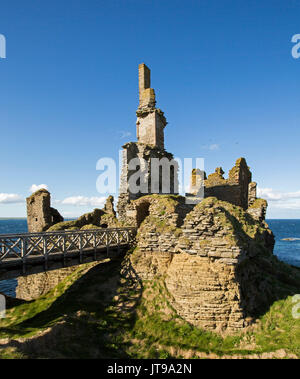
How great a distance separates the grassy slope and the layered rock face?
2.14 ft

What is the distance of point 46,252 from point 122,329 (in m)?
5.34

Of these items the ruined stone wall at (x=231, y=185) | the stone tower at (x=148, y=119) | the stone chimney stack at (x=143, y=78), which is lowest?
the ruined stone wall at (x=231, y=185)

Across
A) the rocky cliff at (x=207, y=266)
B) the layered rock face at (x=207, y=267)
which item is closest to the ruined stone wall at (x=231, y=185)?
the rocky cliff at (x=207, y=266)

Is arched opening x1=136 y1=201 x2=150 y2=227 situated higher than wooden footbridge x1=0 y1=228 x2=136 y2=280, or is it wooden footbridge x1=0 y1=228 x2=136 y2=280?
arched opening x1=136 y1=201 x2=150 y2=227

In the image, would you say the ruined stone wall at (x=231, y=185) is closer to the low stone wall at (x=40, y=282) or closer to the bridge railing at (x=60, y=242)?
the bridge railing at (x=60, y=242)

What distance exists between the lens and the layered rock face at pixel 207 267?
10.6 meters

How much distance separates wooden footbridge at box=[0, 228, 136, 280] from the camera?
10102 mm

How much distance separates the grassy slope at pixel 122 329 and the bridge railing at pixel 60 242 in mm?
2587

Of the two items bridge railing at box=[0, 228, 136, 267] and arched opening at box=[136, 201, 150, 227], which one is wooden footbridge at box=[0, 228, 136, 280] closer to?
bridge railing at box=[0, 228, 136, 267]

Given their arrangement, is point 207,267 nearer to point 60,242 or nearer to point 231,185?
point 60,242

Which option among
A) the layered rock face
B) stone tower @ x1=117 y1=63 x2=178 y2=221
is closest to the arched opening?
stone tower @ x1=117 y1=63 x2=178 y2=221

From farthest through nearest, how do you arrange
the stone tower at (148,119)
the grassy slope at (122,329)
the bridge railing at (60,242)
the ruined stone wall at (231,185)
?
the ruined stone wall at (231,185)
the stone tower at (148,119)
the bridge railing at (60,242)
the grassy slope at (122,329)

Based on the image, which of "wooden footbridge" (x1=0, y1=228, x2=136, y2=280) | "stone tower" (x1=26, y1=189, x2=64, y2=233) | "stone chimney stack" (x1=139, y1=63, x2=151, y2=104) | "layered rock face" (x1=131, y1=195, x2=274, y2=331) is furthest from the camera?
"stone chimney stack" (x1=139, y1=63, x2=151, y2=104)
